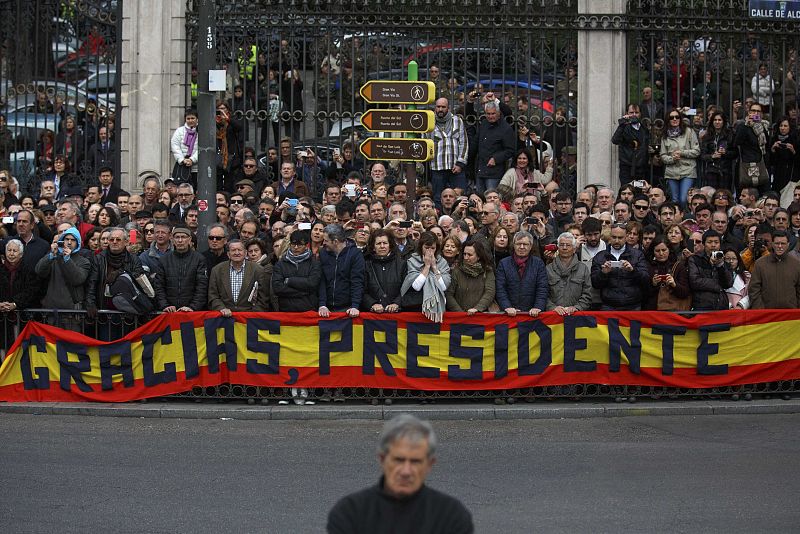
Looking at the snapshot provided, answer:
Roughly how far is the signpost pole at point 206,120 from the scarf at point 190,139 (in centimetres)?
404

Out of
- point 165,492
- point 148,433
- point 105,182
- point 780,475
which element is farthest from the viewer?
point 105,182

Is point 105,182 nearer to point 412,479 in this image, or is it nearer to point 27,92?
point 27,92

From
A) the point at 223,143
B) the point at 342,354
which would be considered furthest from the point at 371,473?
the point at 223,143

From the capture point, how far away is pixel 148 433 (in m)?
12.3

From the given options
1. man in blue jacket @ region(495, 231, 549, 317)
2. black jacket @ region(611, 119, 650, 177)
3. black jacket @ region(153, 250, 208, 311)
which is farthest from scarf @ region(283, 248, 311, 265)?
black jacket @ region(611, 119, 650, 177)

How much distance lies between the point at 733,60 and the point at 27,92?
10.1m

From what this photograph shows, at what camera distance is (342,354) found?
1375 cm

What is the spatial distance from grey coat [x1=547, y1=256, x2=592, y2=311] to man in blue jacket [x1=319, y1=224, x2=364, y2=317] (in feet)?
6.36

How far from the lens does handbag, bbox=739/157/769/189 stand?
1925cm

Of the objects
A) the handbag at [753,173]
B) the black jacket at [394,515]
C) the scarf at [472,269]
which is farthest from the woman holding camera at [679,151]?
the black jacket at [394,515]

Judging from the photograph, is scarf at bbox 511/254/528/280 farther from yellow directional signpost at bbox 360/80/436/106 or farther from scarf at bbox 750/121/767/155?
scarf at bbox 750/121/767/155

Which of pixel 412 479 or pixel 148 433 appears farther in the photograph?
pixel 148 433

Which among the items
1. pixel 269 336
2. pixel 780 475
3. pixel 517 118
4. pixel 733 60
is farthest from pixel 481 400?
pixel 733 60

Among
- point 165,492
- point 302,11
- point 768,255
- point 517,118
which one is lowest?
point 165,492
